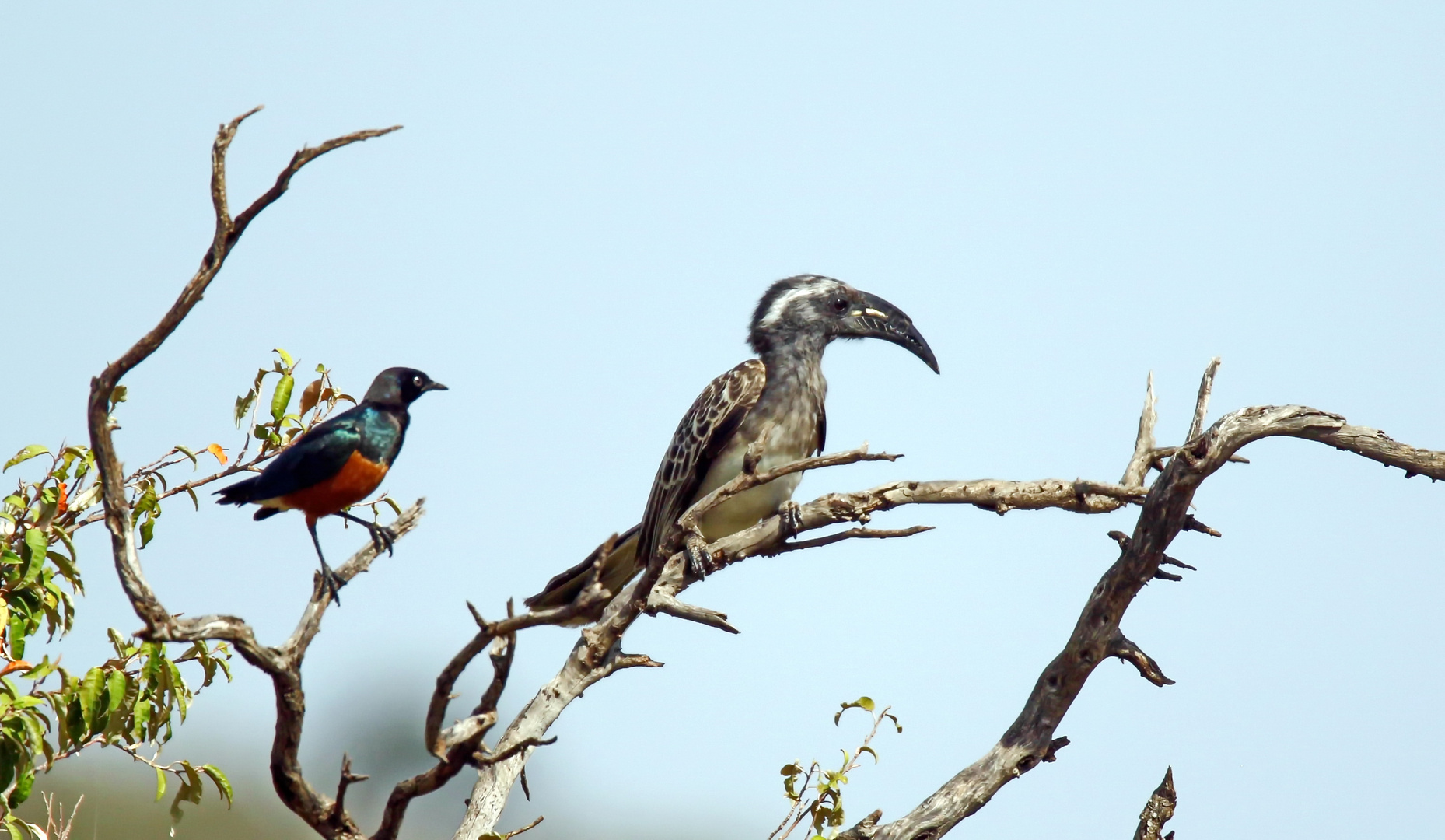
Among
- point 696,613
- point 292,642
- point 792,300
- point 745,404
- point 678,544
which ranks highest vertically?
point 792,300

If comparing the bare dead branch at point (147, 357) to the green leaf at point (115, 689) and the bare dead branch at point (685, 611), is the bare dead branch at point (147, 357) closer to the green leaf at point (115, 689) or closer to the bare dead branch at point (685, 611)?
the green leaf at point (115, 689)

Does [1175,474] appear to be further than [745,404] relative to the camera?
No

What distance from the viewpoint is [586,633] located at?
4.34 m

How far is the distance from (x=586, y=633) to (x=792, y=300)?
292 centimetres

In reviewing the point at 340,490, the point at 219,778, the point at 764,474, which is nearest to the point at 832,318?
the point at 764,474

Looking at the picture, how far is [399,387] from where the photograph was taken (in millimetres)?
5609

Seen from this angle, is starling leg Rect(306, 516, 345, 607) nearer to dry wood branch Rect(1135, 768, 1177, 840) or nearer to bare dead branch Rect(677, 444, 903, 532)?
bare dead branch Rect(677, 444, 903, 532)

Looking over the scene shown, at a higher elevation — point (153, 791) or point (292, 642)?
point (292, 642)

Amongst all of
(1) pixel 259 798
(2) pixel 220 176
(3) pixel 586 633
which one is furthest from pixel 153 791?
(1) pixel 259 798

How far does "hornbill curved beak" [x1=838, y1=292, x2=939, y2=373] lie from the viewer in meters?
6.80

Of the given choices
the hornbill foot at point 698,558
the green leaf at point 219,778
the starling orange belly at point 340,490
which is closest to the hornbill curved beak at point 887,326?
the hornbill foot at point 698,558

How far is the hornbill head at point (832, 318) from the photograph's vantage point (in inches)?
265

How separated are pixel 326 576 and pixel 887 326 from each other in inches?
153

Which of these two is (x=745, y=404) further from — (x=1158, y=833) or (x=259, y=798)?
(x=259, y=798)
